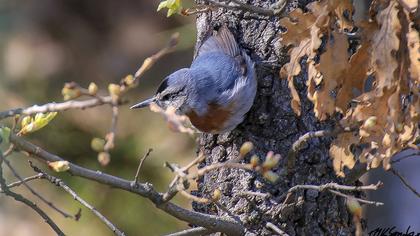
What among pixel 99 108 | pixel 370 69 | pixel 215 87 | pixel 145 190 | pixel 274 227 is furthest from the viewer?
pixel 99 108

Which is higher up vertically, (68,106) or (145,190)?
(68,106)

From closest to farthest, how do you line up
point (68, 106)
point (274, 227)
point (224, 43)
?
1. point (68, 106)
2. point (274, 227)
3. point (224, 43)

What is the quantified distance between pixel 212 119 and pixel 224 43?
311 mm

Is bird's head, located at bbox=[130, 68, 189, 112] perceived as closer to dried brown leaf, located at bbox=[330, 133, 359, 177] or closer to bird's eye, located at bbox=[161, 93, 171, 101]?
bird's eye, located at bbox=[161, 93, 171, 101]

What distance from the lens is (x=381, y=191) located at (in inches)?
245

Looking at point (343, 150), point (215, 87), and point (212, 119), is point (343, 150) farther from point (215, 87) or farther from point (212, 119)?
point (215, 87)

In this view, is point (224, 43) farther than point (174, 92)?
No

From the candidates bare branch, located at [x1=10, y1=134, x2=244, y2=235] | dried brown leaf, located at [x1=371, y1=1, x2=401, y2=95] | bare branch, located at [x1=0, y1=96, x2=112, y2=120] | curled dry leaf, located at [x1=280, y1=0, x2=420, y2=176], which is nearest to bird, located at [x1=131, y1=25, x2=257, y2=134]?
bare branch, located at [x1=10, y1=134, x2=244, y2=235]

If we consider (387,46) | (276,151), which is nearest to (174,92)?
(276,151)

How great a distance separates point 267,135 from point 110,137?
141 cm

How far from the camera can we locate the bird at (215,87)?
332 centimetres

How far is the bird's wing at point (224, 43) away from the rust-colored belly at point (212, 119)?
9.3 inches

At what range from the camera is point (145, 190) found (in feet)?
7.66

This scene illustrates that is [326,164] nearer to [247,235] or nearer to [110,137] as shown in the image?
[247,235]
